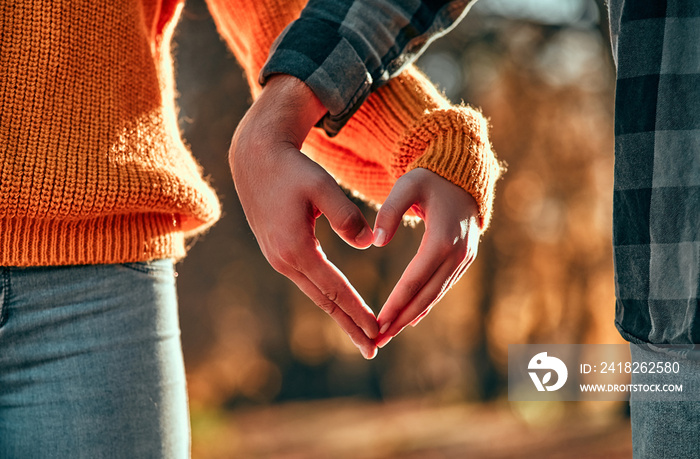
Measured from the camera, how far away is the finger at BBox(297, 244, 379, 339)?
2.70 ft

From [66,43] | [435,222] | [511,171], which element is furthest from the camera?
[511,171]

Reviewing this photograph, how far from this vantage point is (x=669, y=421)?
2.33 feet

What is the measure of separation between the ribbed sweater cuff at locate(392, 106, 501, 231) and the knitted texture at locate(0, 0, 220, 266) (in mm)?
351

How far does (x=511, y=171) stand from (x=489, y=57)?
3.68 ft

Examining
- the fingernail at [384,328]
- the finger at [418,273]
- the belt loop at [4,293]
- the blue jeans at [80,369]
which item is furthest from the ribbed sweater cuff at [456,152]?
the belt loop at [4,293]

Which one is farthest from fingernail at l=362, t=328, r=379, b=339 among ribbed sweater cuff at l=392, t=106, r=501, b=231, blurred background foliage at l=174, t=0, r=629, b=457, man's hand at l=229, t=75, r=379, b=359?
blurred background foliage at l=174, t=0, r=629, b=457

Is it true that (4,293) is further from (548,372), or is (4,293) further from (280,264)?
(548,372)

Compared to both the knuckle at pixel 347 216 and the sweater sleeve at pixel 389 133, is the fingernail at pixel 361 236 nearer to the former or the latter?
the knuckle at pixel 347 216

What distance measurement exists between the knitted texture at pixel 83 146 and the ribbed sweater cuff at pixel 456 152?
351 millimetres

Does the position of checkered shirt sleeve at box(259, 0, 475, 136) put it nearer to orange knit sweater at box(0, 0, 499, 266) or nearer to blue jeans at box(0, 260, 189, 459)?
orange knit sweater at box(0, 0, 499, 266)

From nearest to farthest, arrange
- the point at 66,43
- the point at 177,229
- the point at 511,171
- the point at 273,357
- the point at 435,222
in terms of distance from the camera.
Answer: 1. the point at 435,222
2. the point at 66,43
3. the point at 177,229
4. the point at 273,357
5. the point at 511,171

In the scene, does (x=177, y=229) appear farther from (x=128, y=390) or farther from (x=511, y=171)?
(x=511, y=171)

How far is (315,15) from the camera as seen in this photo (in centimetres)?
101

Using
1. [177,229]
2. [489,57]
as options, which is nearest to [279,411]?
[489,57]
